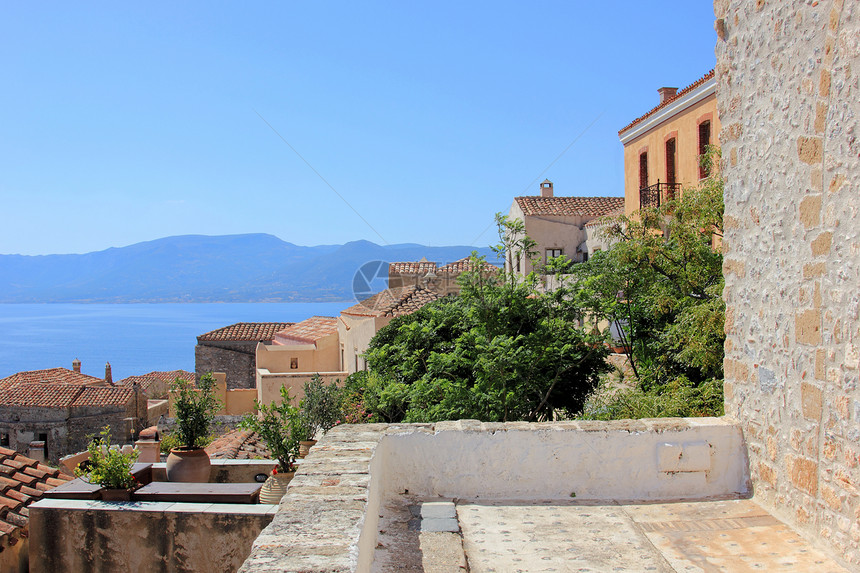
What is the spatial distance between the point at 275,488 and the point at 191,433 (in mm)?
1888

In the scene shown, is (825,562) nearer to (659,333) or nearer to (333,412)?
(659,333)

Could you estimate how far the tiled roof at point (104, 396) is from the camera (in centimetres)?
3303

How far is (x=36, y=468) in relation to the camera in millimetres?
9094

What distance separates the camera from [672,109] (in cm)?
1686

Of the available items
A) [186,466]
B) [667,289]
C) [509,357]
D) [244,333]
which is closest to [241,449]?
[186,466]

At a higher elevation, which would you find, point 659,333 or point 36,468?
point 659,333

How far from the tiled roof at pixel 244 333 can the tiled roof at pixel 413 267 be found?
8.47m

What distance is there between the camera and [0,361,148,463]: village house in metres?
32.2

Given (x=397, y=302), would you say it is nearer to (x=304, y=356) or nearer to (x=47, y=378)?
(x=304, y=356)

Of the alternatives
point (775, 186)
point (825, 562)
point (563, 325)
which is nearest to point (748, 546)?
point (825, 562)

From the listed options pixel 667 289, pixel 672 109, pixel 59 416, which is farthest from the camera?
pixel 59 416

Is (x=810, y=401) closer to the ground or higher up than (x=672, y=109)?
closer to the ground

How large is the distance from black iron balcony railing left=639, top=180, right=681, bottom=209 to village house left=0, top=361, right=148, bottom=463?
2571cm

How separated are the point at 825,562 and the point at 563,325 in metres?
5.84
